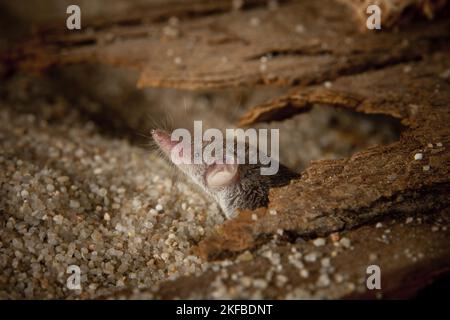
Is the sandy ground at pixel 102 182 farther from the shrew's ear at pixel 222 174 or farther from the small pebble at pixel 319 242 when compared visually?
the small pebble at pixel 319 242

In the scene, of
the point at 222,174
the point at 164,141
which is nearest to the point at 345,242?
the point at 222,174

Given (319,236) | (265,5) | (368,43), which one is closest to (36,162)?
(319,236)

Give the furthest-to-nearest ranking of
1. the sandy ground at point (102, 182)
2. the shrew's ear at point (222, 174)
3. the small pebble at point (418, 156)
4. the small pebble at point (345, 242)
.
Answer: the shrew's ear at point (222, 174)
the small pebble at point (418, 156)
the sandy ground at point (102, 182)
the small pebble at point (345, 242)

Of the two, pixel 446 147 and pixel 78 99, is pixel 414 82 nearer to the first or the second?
pixel 446 147

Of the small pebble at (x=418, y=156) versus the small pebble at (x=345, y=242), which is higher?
the small pebble at (x=418, y=156)

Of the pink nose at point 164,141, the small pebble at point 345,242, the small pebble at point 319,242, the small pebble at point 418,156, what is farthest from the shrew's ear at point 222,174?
the small pebble at point 418,156

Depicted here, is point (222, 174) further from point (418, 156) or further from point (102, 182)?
point (418, 156)
